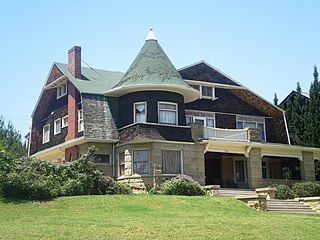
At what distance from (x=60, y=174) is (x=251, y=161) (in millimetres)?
13078

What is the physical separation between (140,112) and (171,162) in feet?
12.0

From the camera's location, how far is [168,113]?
31141mm

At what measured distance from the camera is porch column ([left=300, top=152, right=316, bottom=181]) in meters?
35.3

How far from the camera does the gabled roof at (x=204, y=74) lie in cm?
3494

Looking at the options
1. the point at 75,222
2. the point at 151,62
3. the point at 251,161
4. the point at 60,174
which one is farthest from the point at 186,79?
the point at 75,222

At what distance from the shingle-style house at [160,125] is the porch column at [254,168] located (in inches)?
2.5

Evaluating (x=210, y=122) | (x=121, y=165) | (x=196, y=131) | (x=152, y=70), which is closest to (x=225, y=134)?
(x=196, y=131)

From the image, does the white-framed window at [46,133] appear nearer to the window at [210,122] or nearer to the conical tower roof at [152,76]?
the conical tower roof at [152,76]

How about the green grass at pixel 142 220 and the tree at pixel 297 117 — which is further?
the tree at pixel 297 117

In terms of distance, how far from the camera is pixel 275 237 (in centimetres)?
1443

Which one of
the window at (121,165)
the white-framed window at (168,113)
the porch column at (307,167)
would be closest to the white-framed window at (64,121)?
the window at (121,165)

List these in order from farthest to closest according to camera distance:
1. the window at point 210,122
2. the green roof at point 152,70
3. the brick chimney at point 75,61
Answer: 1. the window at point 210,122
2. the brick chimney at point 75,61
3. the green roof at point 152,70

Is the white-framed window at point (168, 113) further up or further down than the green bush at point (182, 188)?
further up

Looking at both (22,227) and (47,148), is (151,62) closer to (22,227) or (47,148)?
(47,148)
